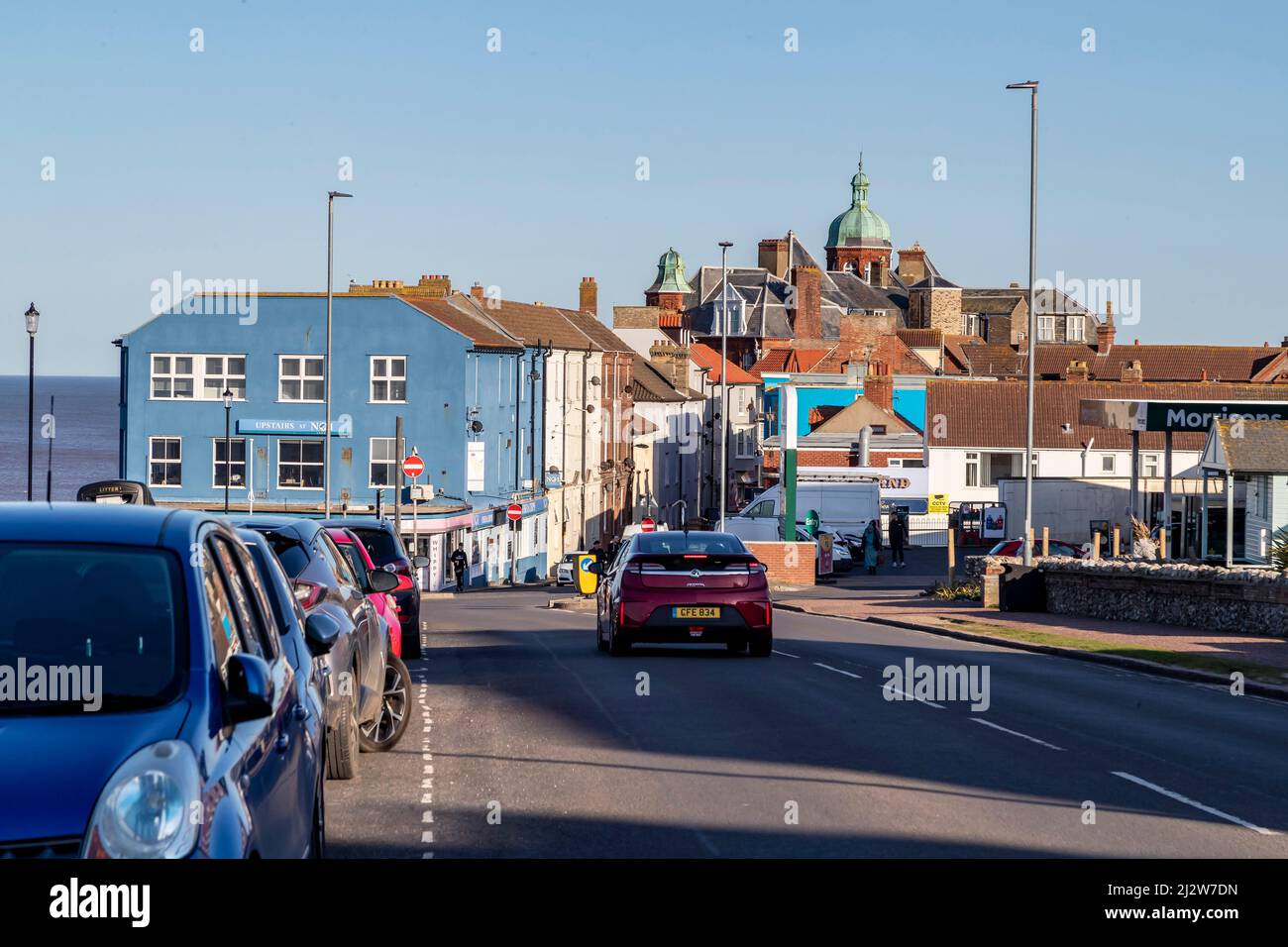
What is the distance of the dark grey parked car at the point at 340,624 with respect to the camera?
10.7 m

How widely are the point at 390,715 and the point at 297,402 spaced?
4912 cm

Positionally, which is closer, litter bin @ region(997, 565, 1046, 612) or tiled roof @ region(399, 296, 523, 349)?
litter bin @ region(997, 565, 1046, 612)

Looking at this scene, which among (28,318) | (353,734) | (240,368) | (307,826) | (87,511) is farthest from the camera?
(240,368)

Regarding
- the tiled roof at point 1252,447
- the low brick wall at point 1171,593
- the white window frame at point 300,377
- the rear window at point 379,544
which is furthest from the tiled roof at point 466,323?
the rear window at point 379,544

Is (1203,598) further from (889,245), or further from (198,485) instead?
(889,245)

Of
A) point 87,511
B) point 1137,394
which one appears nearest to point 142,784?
point 87,511

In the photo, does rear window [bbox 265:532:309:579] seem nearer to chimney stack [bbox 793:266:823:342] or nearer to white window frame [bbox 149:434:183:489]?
white window frame [bbox 149:434:183:489]

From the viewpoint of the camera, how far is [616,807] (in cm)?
995

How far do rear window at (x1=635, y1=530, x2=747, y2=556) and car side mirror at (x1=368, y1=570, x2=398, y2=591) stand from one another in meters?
6.99

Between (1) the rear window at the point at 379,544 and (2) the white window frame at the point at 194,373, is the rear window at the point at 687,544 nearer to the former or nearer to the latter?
(1) the rear window at the point at 379,544

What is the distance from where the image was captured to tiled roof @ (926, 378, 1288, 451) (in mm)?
72500

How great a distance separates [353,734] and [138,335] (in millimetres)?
52951

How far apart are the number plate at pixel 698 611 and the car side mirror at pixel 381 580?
6839 mm

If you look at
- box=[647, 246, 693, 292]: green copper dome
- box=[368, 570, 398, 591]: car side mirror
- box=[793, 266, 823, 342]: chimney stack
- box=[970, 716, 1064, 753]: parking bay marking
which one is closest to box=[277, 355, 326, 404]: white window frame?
box=[368, 570, 398, 591]: car side mirror
